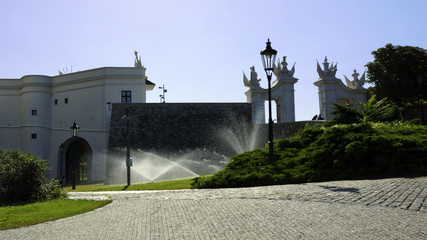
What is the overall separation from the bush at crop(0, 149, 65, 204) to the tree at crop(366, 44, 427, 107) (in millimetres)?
34530

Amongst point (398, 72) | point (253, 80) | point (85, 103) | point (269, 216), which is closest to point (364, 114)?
point (269, 216)

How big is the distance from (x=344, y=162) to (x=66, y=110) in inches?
1382

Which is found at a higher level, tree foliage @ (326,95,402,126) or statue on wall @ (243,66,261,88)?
statue on wall @ (243,66,261,88)

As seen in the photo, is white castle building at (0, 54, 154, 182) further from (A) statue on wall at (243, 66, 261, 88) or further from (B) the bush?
(B) the bush

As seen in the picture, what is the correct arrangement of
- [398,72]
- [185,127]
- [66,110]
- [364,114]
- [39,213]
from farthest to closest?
1. [66,110]
2. [398,72]
3. [185,127]
4. [364,114]
5. [39,213]

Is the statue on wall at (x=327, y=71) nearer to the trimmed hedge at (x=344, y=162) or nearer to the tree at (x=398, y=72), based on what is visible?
the tree at (x=398, y=72)

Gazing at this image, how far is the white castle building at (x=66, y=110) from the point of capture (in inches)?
1543

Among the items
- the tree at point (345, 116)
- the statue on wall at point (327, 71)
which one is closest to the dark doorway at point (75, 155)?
the statue on wall at point (327, 71)

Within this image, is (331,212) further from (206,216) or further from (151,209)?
(151,209)

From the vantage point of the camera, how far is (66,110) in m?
41.6

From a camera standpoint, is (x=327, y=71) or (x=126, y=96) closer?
(x=327, y=71)

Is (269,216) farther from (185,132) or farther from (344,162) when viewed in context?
(185,132)

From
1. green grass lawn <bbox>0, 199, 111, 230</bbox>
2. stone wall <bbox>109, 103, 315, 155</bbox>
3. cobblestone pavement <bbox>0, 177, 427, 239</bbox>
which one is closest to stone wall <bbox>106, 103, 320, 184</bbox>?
stone wall <bbox>109, 103, 315, 155</bbox>

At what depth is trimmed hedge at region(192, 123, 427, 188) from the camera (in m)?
12.1
